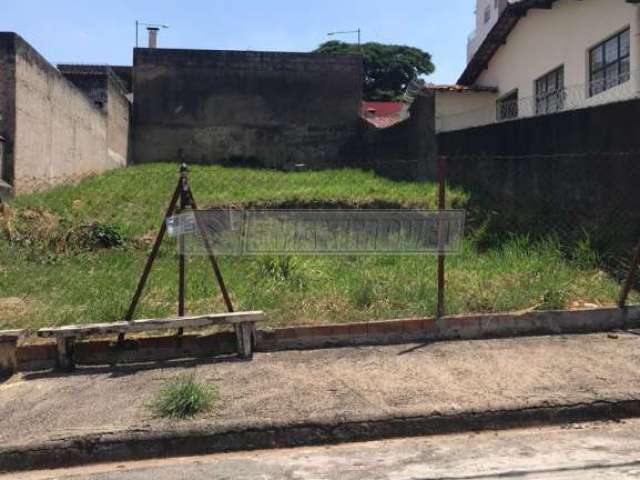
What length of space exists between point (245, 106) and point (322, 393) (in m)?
18.9

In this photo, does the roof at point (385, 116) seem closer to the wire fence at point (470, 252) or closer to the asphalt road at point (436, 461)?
the wire fence at point (470, 252)

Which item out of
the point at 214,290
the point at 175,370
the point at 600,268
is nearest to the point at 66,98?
the point at 214,290

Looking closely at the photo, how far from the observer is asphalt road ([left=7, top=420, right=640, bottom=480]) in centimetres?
366

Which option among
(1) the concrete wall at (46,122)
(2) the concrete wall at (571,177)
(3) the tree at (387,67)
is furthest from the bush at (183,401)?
(3) the tree at (387,67)

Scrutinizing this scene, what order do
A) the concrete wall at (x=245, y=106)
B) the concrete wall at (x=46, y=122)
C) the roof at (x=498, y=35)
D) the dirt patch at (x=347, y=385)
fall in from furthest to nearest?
the concrete wall at (x=245, y=106)
the roof at (x=498, y=35)
the concrete wall at (x=46, y=122)
the dirt patch at (x=347, y=385)

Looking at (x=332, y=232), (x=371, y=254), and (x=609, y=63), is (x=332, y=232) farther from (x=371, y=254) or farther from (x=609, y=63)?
(x=609, y=63)

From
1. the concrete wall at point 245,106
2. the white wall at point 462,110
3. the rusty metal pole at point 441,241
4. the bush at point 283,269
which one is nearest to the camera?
the rusty metal pole at point 441,241

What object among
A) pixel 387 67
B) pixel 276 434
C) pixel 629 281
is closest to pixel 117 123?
pixel 629 281

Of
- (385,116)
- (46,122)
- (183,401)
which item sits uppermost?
(385,116)

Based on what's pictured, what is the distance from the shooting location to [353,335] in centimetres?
594

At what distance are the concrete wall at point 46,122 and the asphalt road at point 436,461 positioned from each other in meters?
9.48

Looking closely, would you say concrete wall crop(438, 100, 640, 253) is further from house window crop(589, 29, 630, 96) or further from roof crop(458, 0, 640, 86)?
roof crop(458, 0, 640, 86)

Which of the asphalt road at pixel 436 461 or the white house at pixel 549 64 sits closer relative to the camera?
the asphalt road at pixel 436 461

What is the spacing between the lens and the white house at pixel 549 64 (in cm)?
1230
